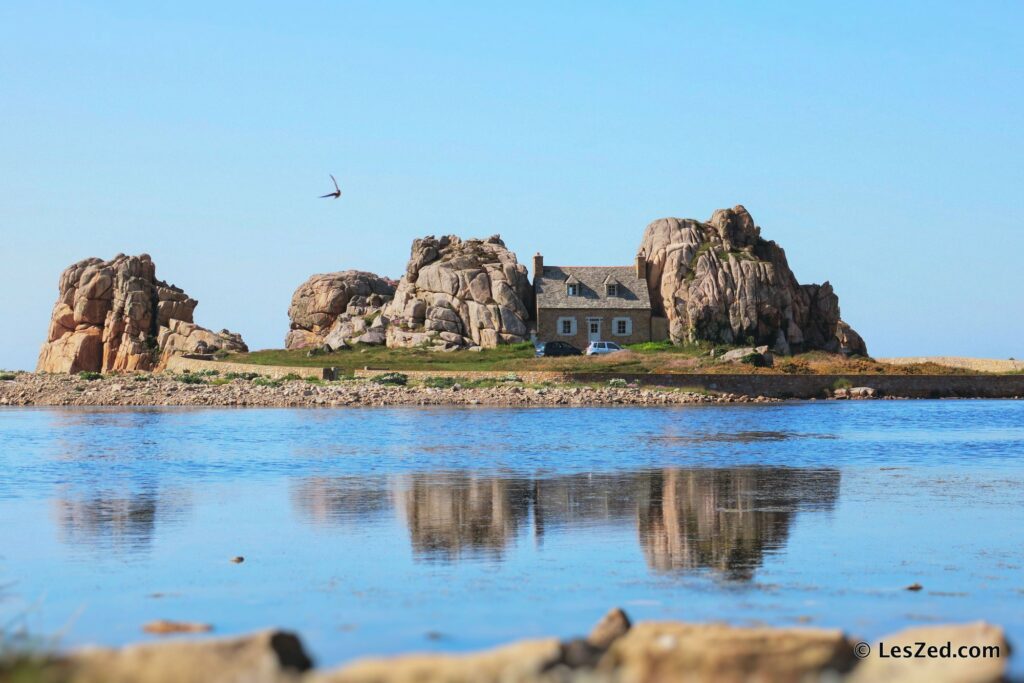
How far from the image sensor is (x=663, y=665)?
6.14m

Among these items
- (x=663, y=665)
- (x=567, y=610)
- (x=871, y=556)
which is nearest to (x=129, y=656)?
(x=663, y=665)

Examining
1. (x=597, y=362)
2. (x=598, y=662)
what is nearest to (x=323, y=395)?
(x=597, y=362)

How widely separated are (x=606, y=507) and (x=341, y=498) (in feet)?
13.0

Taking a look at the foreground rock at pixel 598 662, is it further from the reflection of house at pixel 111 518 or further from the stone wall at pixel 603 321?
the stone wall at pixel 603 321

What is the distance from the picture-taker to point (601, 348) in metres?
66.4

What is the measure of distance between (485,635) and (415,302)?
62955mm

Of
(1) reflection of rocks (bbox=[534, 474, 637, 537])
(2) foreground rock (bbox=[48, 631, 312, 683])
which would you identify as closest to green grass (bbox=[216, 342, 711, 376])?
(1) reflection of rocks (bbox=[534, 474, 637, 537])

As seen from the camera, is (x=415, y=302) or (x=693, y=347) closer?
(x=693, y=347)

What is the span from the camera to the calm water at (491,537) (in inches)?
359

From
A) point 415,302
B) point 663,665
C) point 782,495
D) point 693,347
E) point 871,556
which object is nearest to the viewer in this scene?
point 663,665

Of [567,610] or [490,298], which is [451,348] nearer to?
[490,298]

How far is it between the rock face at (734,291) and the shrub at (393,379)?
17653 mm

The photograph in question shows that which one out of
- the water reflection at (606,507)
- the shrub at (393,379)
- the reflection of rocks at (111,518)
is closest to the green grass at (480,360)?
the shrub at (393,379)

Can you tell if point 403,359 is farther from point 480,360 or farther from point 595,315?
point 595,315
